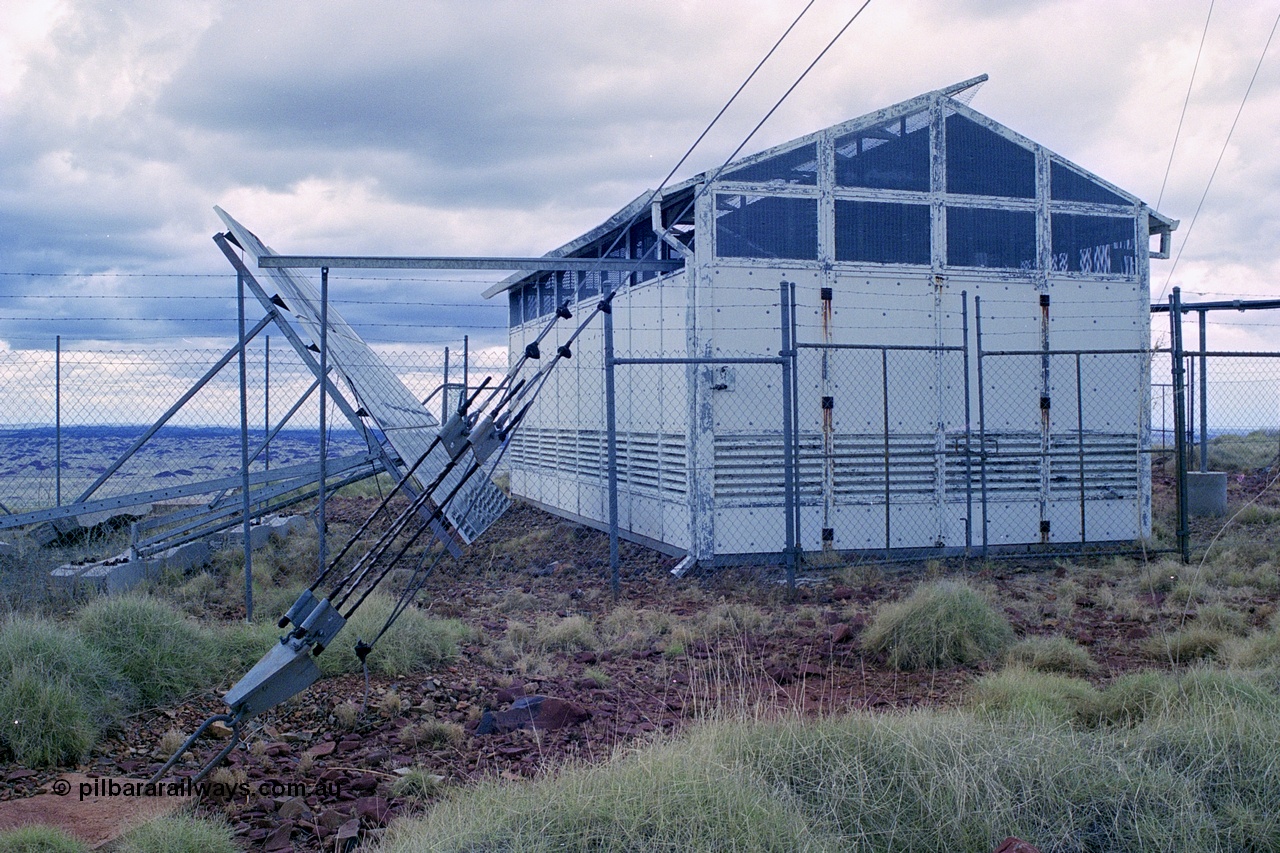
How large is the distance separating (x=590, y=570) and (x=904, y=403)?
369 centimetres

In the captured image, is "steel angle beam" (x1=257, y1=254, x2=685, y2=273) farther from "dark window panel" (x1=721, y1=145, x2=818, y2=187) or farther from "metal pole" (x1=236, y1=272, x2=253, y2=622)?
"dark window panel" (x1=721, y1=145, x2=818, y2=187)

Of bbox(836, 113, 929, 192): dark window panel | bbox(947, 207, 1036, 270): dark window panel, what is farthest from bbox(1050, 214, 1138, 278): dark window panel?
bbox(836, 113, 929, 192): dark window panel

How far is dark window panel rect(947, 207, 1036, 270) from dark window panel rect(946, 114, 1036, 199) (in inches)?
8.8

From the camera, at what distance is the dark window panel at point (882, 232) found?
34.9 ft

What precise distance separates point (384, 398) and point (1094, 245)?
8.05 m

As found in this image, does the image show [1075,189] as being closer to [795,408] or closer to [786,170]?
[786,170]

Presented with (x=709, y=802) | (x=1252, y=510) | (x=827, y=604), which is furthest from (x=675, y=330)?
(x=1252, y=510)

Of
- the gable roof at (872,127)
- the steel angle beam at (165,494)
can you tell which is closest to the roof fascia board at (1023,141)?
the gable roof at (872,127)

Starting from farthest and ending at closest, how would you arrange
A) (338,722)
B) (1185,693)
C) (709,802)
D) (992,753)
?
(338,722)
(1185,693)
(992,753)
(709,802)

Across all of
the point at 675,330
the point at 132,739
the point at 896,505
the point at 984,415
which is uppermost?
the point at 675,330

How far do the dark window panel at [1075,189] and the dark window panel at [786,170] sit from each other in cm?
293

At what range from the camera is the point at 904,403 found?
10.7m

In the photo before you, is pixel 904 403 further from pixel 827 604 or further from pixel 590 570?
pixel 590 570

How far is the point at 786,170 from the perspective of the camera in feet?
34.0
